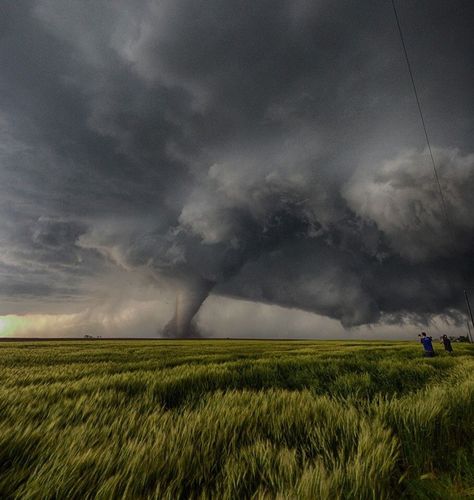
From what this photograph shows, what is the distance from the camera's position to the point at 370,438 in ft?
5.66

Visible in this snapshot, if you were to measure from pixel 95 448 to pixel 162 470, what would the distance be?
0.47 metres

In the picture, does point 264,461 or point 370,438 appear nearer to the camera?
point 264,461

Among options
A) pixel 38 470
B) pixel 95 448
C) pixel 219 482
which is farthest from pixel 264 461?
pixel 38 470

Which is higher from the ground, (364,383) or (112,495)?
(112,495)

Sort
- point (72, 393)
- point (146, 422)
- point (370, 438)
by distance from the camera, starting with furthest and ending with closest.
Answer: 1. point (72, 393)
2. point (146, 422)
3. point (370, 438)

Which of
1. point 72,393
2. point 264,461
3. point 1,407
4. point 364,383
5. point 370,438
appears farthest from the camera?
point 364,383

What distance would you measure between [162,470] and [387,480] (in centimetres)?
113

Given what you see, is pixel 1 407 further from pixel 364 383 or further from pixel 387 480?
pixel 364 383

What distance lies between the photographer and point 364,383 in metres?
4.58

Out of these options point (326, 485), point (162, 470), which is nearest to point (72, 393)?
point (162, 470)

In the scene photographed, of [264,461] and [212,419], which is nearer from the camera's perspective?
[264,461]

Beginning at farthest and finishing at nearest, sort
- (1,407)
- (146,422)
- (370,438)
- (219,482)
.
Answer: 1. (1,407)
2. (146,422)
3. (370,438)
4. (219,482)

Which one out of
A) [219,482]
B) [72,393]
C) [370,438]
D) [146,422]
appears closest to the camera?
[219,482]

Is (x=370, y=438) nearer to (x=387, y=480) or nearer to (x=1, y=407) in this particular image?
(x=387, y=480)
